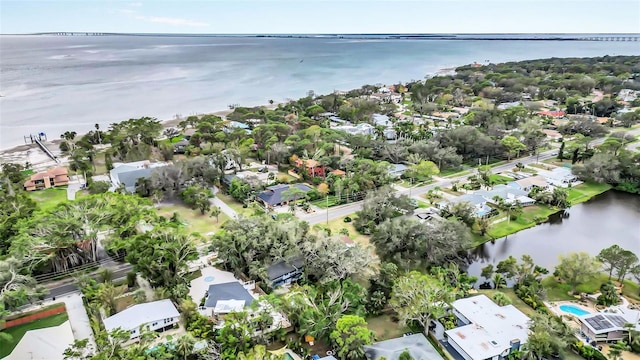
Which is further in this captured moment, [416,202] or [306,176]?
[306,176]

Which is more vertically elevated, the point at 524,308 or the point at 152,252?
the point at 152,252

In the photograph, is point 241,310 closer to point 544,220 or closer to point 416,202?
point 416,202

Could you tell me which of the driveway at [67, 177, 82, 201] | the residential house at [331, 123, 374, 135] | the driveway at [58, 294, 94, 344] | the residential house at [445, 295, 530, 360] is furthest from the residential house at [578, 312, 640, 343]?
the driveway at [67, 177, 82, 201]

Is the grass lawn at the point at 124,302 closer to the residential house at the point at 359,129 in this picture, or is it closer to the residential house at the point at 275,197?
the residential house at the point at 275,197

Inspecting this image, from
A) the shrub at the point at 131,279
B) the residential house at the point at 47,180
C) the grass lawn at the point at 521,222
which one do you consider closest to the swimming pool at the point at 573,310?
the grass lawn at the point at 521,222

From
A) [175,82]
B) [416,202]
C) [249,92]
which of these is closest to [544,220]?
[416,202]

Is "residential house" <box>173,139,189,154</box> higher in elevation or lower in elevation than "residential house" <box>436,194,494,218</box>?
higher

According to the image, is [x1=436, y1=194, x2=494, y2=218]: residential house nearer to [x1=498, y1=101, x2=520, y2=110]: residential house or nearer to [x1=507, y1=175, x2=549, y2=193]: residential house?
[x1=507, y1=175, x2=549, y2=193]: residential house
